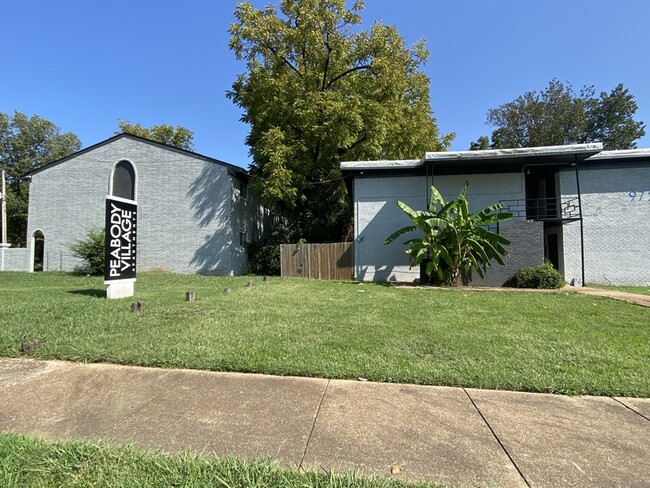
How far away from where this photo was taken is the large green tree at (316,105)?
19.6 meters

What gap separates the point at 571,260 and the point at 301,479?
18660mm

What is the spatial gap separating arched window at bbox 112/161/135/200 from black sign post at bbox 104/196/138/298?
665 mm

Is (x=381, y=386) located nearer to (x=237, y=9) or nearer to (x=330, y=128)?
(x=330, y=128)

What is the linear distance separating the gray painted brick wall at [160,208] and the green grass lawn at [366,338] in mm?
10472

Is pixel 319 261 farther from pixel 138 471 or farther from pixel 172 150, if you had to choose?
pixel 138 471

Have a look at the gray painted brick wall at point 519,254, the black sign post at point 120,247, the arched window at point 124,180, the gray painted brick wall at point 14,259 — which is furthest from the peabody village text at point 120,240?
the gray painted brick wall at point 14,259

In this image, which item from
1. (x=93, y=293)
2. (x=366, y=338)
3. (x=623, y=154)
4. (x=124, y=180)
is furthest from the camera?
(x=623, y=154)

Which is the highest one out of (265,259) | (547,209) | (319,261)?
(547,209)

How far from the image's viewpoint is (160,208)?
67.4 feet

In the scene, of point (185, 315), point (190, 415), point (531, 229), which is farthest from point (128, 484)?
point (531, 229)

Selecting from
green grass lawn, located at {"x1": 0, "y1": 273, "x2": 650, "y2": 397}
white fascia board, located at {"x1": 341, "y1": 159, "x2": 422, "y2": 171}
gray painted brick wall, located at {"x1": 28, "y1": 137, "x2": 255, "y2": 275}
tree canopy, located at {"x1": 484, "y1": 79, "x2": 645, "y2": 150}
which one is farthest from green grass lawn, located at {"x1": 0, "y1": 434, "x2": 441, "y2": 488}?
tree canopy, located at {"x1": 484, "y1": 79, "x2": 645, "y2": 150}

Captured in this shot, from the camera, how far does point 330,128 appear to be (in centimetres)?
1945

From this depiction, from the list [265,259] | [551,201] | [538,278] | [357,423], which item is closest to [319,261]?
[265,259]

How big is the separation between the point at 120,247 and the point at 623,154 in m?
20.2
